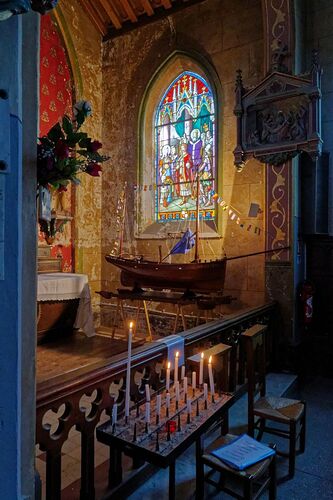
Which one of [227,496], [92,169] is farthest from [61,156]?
[227,496]

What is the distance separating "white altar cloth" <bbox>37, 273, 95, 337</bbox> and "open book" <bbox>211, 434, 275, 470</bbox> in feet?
12.3

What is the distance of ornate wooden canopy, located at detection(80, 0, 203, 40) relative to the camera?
21.0 feet

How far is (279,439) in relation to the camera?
2.76 metres

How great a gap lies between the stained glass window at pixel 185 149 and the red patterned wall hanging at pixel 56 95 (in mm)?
1691

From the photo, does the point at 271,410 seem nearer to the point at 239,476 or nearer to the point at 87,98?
the point at 239,476

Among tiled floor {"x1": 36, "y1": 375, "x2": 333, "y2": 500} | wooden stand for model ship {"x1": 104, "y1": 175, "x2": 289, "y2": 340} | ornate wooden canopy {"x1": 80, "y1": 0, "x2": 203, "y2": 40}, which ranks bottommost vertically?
tiled floor {"x1": 36, "y1": 375, "x2": 333, "y2": 500}

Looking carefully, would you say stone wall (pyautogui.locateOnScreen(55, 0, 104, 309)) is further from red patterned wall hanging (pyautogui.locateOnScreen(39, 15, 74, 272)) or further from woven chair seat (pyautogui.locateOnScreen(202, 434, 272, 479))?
woven chair seat (pyautogui.locateOnScreen(202, 434, 272, 479))

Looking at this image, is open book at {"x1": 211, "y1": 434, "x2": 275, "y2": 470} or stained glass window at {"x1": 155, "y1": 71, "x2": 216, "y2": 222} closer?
open book at {"x1": 211, "y1": 434, "x2": 275, "y2": 470}

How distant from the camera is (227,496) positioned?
2086 millimetres

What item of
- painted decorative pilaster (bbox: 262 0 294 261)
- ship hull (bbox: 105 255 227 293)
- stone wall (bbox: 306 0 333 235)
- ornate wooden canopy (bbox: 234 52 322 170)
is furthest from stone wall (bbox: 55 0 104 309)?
stone wall (bbox: 306 0 333 235)

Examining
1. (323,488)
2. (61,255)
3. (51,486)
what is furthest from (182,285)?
(51,486)

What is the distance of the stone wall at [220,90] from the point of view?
535cm

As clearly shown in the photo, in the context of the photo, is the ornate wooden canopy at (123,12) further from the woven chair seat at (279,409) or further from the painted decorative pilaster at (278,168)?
the woven chair seat at (279,409)

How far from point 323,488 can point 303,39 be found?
16.5ft
